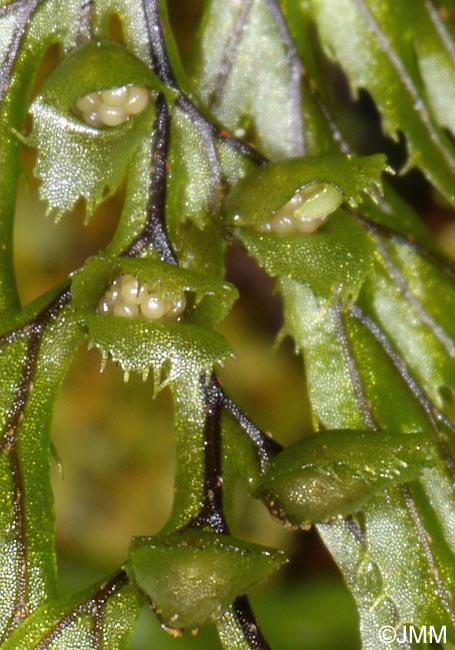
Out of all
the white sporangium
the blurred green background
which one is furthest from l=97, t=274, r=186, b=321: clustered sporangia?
the blurred green background

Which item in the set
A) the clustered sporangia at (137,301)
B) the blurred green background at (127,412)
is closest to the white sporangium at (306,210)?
the clustered sporangia at (137,301)

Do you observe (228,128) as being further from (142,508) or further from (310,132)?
(142,508)

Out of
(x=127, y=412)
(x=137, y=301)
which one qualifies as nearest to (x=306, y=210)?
(x=137, y=301)

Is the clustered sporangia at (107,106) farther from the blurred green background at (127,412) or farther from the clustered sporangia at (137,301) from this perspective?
the blurred green background at (127,412)

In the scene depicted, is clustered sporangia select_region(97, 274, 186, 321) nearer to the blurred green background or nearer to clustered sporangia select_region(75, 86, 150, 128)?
clustered sporangia select_region(75, 86, 150, 128)

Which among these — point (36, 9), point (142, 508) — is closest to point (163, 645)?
point (142, 508)

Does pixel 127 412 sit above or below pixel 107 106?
below

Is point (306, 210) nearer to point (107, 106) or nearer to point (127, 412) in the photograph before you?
point (107, 106)
